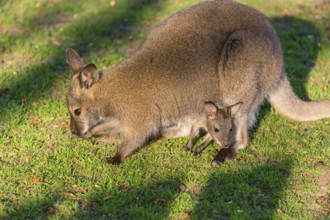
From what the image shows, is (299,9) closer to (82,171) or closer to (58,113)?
(58,113)

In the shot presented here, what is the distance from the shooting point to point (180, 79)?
5.02m

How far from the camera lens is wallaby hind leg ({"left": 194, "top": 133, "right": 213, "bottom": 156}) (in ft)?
17.0

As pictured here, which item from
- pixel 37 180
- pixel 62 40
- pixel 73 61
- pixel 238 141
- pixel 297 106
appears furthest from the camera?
pixel 62 40

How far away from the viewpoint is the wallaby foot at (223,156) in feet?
16.3

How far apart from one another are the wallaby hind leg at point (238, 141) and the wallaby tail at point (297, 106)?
55 centimetres

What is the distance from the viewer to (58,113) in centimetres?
575

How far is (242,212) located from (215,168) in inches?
28.9

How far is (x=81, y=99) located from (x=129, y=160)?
0.67 meters

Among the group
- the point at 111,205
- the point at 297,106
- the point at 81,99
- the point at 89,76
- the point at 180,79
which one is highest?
the point at 89,76

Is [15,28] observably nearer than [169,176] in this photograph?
No

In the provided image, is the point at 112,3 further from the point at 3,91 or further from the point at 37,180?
the point at 37,180

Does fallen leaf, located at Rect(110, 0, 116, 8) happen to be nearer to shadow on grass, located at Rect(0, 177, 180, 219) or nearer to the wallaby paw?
the wallaby paw

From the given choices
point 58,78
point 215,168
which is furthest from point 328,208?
point 58,78

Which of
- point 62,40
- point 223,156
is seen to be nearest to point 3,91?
point 62,40
